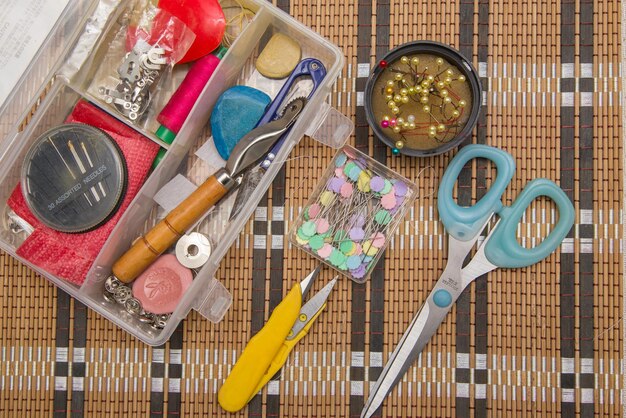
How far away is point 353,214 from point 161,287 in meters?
0.26

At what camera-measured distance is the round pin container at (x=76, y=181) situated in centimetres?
70

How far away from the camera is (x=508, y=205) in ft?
2.51

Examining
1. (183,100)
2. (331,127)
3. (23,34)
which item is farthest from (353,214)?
(23,34)

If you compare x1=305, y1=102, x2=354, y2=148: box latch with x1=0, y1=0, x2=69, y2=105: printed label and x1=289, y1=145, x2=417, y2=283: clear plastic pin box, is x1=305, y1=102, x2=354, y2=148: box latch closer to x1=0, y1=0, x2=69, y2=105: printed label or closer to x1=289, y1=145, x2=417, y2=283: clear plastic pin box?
x1=289, y1=145, x2=417, y2=283: clear plastic pin box

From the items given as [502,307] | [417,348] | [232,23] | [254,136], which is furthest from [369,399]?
[232,23]

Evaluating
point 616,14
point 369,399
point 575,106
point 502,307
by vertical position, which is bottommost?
point 369,399

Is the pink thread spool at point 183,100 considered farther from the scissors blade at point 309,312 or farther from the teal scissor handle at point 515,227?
the teal scissor handle at point 515,227

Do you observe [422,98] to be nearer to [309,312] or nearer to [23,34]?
[309,312]

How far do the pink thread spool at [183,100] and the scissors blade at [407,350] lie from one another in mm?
379

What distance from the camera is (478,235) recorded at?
0.75m

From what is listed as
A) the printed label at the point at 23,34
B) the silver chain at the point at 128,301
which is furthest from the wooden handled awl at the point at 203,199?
the printed label at the point at 23,34

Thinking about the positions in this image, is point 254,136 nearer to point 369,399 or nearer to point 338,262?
point 338,262

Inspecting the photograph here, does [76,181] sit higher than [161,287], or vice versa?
[76,181]

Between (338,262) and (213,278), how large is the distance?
6.3 inches
